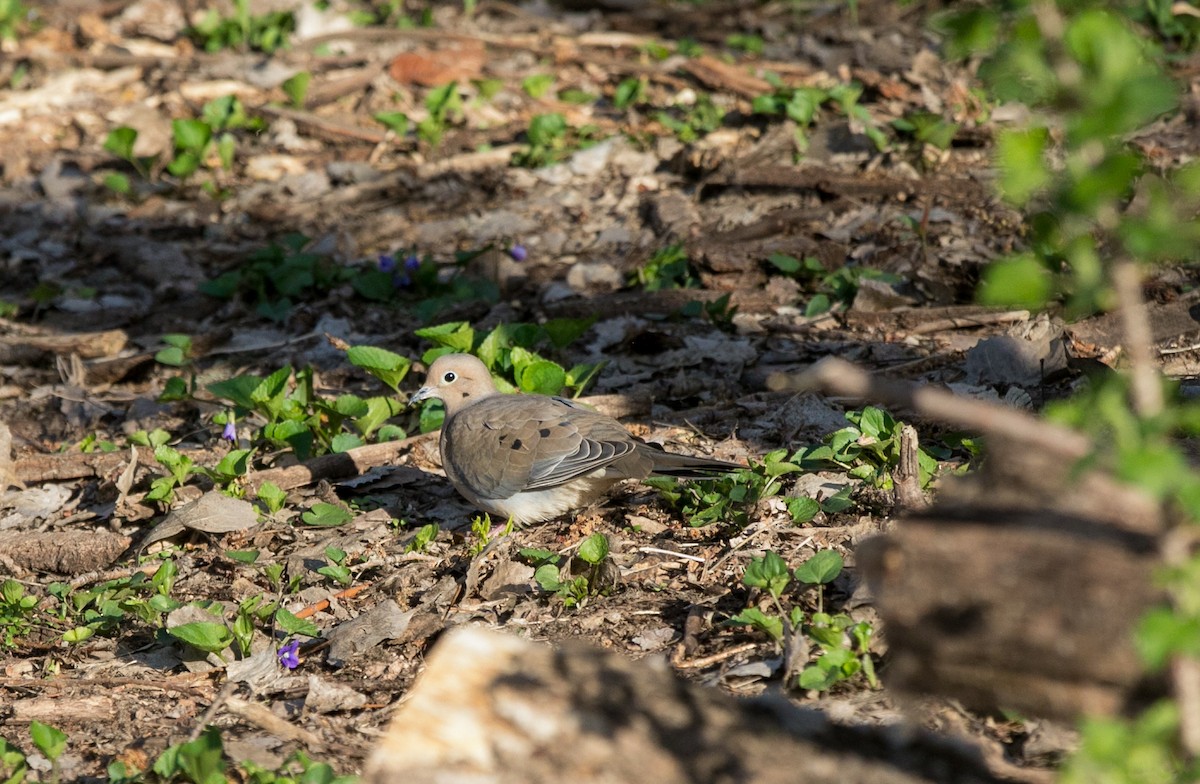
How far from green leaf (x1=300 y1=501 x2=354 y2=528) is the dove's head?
2.35ft

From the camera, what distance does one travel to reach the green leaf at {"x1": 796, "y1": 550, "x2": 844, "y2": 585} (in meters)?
4.00

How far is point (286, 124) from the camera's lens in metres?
10.3

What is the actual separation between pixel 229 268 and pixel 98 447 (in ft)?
8.15

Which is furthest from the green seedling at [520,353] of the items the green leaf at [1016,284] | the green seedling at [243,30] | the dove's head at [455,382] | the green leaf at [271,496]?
the green seedling at [243,30]

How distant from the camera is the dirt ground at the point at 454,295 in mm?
4461

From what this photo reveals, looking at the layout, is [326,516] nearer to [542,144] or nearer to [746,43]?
[542,144]

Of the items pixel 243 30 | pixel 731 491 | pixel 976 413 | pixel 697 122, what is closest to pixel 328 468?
pixel 731 491

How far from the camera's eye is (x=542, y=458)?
17.9 ft

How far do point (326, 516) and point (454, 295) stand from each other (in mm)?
2592

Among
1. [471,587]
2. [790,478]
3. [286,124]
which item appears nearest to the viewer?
[471,587]

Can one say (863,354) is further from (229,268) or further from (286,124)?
(286,124)

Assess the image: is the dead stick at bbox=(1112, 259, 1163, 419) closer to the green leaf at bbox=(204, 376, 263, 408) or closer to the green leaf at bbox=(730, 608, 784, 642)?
the green leaf at bbox=(730, 608, 784, 642)

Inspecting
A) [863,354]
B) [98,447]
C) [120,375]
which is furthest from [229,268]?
[863,354]

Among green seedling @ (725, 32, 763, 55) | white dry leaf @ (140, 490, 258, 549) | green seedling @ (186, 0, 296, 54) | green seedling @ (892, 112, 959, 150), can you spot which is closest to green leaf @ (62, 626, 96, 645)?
white dry leaf @ (140, 490, 258, 549)
